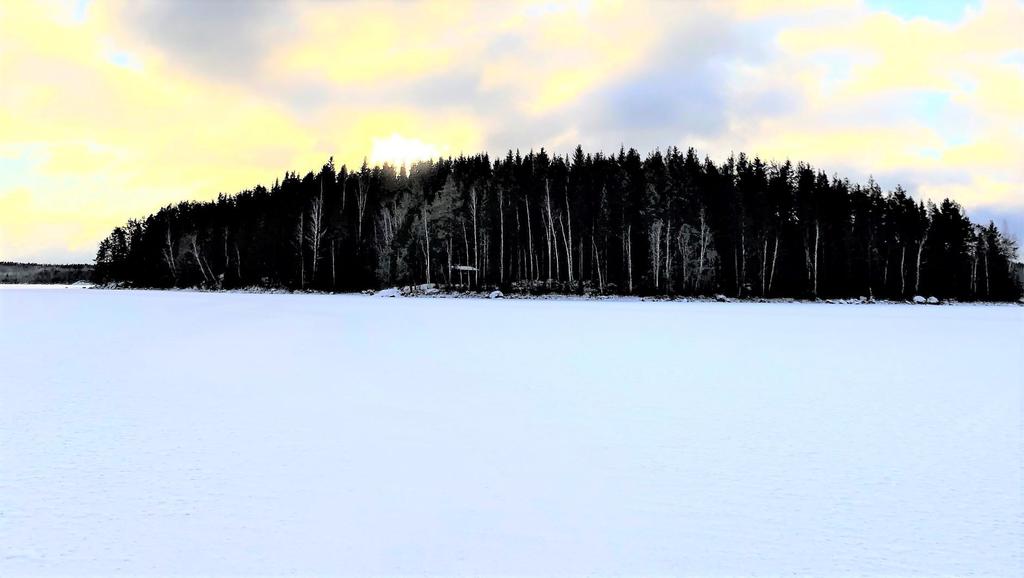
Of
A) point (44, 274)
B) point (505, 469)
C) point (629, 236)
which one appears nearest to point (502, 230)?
point (629, 236)

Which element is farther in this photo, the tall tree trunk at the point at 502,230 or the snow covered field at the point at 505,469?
the tall tree trunk at the point at 502,230

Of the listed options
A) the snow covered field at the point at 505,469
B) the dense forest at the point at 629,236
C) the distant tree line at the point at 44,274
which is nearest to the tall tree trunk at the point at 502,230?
the dense forest at the point at 629,236

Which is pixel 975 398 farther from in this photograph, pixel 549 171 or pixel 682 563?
pixel 549 171

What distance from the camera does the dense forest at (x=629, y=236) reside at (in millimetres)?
44625

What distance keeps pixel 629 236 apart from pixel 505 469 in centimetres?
4071

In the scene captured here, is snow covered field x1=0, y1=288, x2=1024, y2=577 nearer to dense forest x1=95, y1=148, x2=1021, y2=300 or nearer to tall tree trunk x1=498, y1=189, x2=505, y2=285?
dense forest x1=95, y1=148, x2=1021, y2=300

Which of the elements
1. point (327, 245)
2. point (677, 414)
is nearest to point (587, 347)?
point (677, 414)

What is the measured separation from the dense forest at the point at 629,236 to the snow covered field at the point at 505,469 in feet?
115

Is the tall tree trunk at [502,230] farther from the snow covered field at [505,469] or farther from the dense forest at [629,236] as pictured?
the snow covered field at [505,469]

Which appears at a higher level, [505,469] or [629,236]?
[629,236]

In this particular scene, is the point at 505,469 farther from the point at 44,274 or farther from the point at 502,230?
the point at 44,274

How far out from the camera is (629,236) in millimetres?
43500

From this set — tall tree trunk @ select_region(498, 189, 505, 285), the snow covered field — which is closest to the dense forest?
tall tree trunk @ select_region(498, 189, 505, 285)

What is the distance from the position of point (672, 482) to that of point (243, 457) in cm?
328
